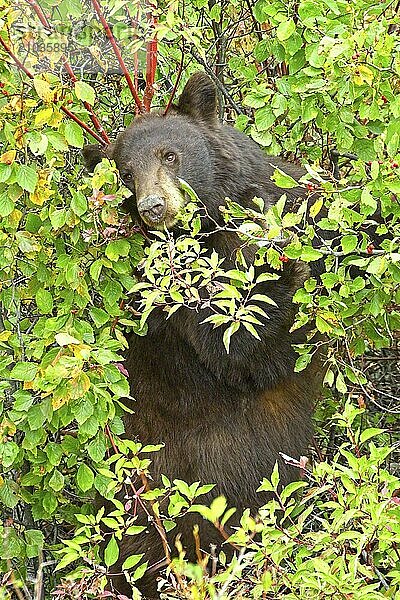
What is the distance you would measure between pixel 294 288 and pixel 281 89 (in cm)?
94

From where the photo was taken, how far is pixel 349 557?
9.71 ft

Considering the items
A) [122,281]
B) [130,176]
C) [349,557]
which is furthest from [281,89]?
[349,557]

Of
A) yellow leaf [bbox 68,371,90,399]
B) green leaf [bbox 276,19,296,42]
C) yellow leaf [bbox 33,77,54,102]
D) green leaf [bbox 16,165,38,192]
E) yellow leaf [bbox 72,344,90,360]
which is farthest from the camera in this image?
green leaf [bbox 276,19,296,42]

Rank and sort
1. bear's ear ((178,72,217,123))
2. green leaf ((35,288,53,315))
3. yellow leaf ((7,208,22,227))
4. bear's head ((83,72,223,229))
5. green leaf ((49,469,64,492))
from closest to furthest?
1. yellow leaf ((7,208,22,227))
2. green leaf ((35,288,53,315))
3. green leaf ((49,469,64,492))
4. bear's head ((83,72,223,229))
5. bear's ear ((178,72,217,123))

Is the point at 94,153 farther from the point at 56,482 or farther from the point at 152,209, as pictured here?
the point at 56,482

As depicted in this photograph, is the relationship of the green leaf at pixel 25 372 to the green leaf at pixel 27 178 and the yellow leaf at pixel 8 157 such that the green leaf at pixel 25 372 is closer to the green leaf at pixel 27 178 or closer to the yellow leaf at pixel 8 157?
the green leaf at pixel 27 178

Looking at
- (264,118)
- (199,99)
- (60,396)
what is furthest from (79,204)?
(199,99)

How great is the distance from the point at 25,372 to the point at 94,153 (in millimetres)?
1367

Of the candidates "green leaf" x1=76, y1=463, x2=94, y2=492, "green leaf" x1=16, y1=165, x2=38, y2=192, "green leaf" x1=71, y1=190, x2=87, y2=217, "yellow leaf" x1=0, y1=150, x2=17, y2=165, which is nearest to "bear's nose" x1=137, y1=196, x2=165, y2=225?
"green leaf" x1=71, y1=190, x2=87, y2=217

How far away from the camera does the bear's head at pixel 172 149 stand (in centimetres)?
439

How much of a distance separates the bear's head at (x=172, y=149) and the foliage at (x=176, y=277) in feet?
0.77

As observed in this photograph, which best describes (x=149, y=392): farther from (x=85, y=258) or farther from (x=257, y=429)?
(x=85, y=258)

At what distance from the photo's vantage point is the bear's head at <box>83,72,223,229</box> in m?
4.39

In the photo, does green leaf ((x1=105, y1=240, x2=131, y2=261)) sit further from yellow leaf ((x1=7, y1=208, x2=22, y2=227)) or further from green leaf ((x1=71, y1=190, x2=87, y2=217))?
yellow leaf ((x1=7, y1=208, x2=22, y2=227))
